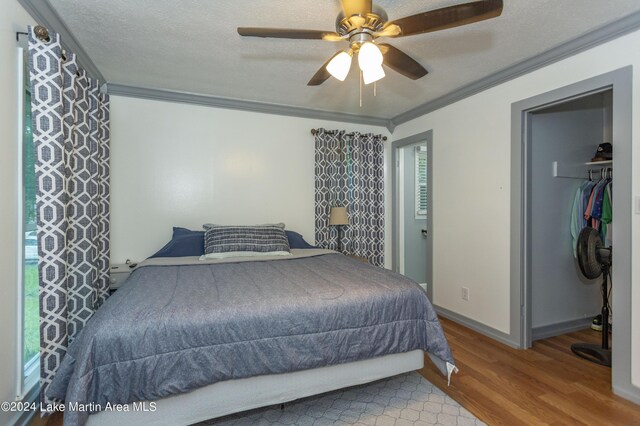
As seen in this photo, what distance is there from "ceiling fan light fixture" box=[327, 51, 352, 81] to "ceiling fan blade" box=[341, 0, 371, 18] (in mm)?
253

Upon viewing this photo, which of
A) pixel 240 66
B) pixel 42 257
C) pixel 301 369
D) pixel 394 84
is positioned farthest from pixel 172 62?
pixel 301 369

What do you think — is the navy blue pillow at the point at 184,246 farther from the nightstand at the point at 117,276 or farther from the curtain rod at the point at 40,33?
the curtain rod at the point at 40,33

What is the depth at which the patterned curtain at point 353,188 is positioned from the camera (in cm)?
389

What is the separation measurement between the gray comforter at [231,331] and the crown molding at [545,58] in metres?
2.11

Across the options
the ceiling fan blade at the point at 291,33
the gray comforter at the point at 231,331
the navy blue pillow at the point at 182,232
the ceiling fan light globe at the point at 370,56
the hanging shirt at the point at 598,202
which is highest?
the ceiling fan blade at the point at 291,33

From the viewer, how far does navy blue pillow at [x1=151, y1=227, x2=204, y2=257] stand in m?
3.03

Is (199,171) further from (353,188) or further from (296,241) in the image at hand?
(353,188)

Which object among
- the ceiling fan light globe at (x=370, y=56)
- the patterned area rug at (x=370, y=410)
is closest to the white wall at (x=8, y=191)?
the patterned area rug at (x=370, y=410)

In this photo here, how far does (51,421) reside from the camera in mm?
1768

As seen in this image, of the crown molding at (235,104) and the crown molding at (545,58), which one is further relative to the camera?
the crown molding at (235,104)

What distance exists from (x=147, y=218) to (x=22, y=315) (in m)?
1.58

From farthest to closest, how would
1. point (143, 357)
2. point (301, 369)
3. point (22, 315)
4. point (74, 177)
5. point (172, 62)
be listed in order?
point (172, 62) → point (74, 177) → point (22, 315) → point (301, 369) → point (143, 357)

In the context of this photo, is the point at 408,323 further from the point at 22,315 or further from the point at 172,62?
the point at 172,62

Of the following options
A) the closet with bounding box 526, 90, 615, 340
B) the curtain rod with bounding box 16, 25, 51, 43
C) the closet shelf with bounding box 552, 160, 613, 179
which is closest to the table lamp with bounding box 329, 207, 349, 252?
the closet with bounding box 526, 90, 615, 340
